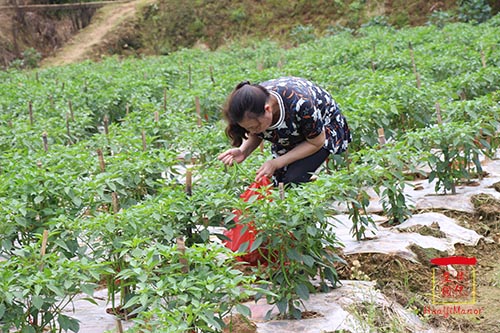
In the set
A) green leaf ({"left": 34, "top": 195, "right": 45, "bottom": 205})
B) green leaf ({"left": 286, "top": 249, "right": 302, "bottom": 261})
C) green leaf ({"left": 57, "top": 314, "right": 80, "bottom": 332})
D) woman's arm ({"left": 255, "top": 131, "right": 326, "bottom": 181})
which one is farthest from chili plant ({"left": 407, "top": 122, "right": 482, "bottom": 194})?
green leaf ({"left": 57, "top": 314, "right": 80, "bottom": 332})

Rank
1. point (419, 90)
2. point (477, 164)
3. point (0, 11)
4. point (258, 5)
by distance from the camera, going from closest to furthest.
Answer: point (477, 164), point (419, 90), point (0, 11), point (258, 5)

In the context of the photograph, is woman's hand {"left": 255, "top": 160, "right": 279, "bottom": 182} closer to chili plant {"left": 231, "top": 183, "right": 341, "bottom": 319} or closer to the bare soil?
chili plant {"left": 231, "top": 183, "right": 341, "bottom": 319}

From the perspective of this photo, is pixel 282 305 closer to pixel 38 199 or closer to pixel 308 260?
pixel 308 260

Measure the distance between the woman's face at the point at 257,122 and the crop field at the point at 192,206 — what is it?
0.37m

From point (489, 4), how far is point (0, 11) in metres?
12.7

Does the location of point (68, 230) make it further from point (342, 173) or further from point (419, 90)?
point (419, 90)

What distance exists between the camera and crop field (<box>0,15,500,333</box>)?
11.8 ft

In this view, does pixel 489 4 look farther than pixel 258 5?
No

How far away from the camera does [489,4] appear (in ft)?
57.5

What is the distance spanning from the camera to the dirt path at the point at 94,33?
65.9 ft

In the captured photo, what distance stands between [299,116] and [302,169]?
0.43 meters

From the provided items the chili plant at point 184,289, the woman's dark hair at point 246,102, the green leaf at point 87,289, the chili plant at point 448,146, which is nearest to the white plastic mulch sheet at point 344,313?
the chili plant at point 184,289

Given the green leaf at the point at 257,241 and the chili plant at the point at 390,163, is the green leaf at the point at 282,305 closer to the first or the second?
the green leaf at the point at 257,241

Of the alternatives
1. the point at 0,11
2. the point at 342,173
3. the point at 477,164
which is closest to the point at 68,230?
the point at 342,173
